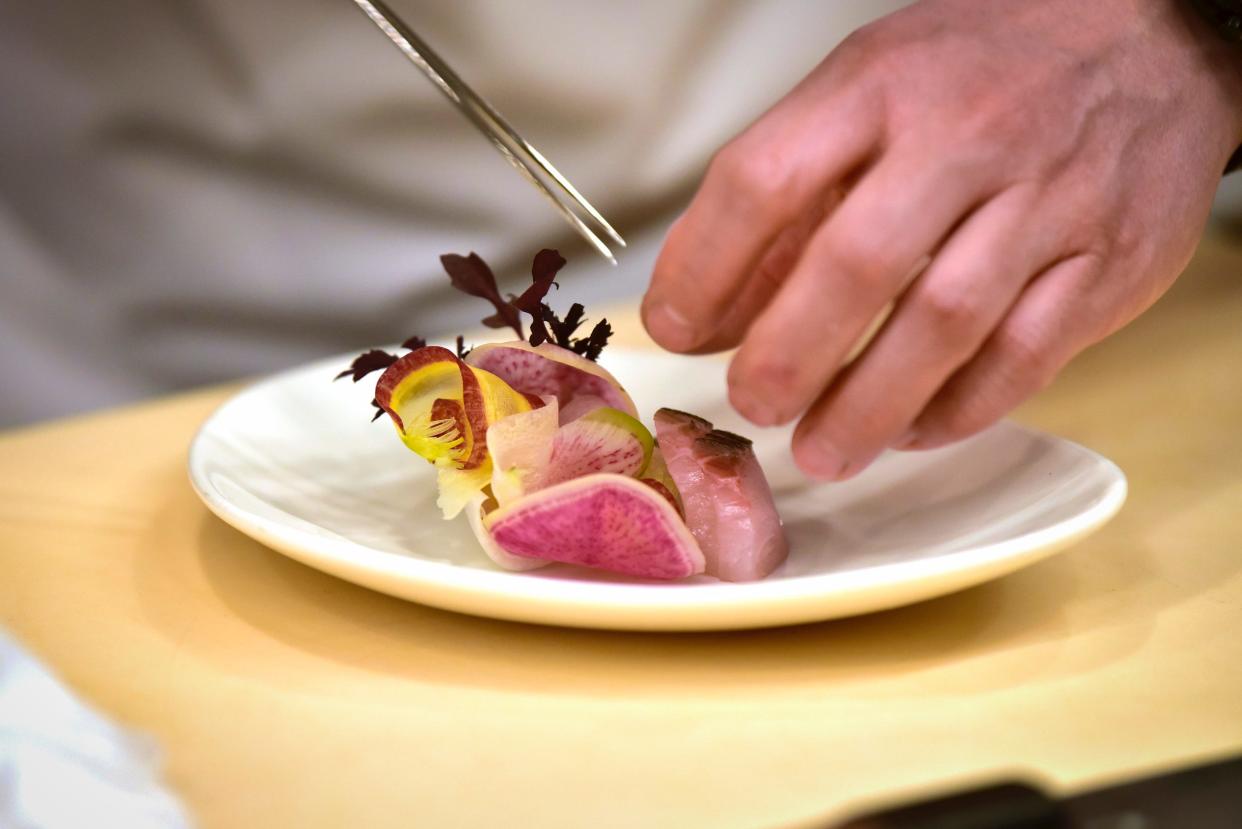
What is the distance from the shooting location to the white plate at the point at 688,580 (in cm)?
69

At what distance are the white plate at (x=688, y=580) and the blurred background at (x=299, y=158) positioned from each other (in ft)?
1.08

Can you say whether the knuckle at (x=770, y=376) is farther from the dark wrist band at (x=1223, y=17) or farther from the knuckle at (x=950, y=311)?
the dark wrist band at (x=1223, y=17)

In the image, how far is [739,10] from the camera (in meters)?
1.51

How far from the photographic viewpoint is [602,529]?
79 centimetres

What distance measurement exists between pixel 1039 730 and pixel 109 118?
3.96 ft

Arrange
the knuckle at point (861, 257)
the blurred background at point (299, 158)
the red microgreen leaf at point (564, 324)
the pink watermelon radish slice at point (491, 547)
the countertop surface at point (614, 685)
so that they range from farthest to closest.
A: the blurred background at point (299, 158) → the red microgreen leaf at point (564, 324) → the pink watermelon radish slice at point (491, 547) → the knuckle at point (861, 257) → the countertop surface at point (614, 685)

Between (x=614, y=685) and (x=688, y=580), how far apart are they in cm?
16

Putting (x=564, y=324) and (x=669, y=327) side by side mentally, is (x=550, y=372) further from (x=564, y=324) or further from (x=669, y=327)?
(x=669, y=327)

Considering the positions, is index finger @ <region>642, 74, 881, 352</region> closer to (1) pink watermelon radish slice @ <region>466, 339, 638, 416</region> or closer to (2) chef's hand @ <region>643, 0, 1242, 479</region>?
(2) chef's hand @ <region>643, 0, 1242, 479</region>

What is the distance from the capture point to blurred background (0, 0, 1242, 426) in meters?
1.36

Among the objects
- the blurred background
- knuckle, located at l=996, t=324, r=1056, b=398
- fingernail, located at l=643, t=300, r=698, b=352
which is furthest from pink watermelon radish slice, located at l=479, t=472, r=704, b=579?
the blurred background

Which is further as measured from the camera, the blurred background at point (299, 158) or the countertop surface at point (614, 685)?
the blurred background at point (299, 158)

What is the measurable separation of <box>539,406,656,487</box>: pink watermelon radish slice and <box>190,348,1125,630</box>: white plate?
0.08m

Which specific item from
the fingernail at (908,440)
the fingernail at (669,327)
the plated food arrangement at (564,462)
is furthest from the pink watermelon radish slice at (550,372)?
the fingernail at (908,440)
